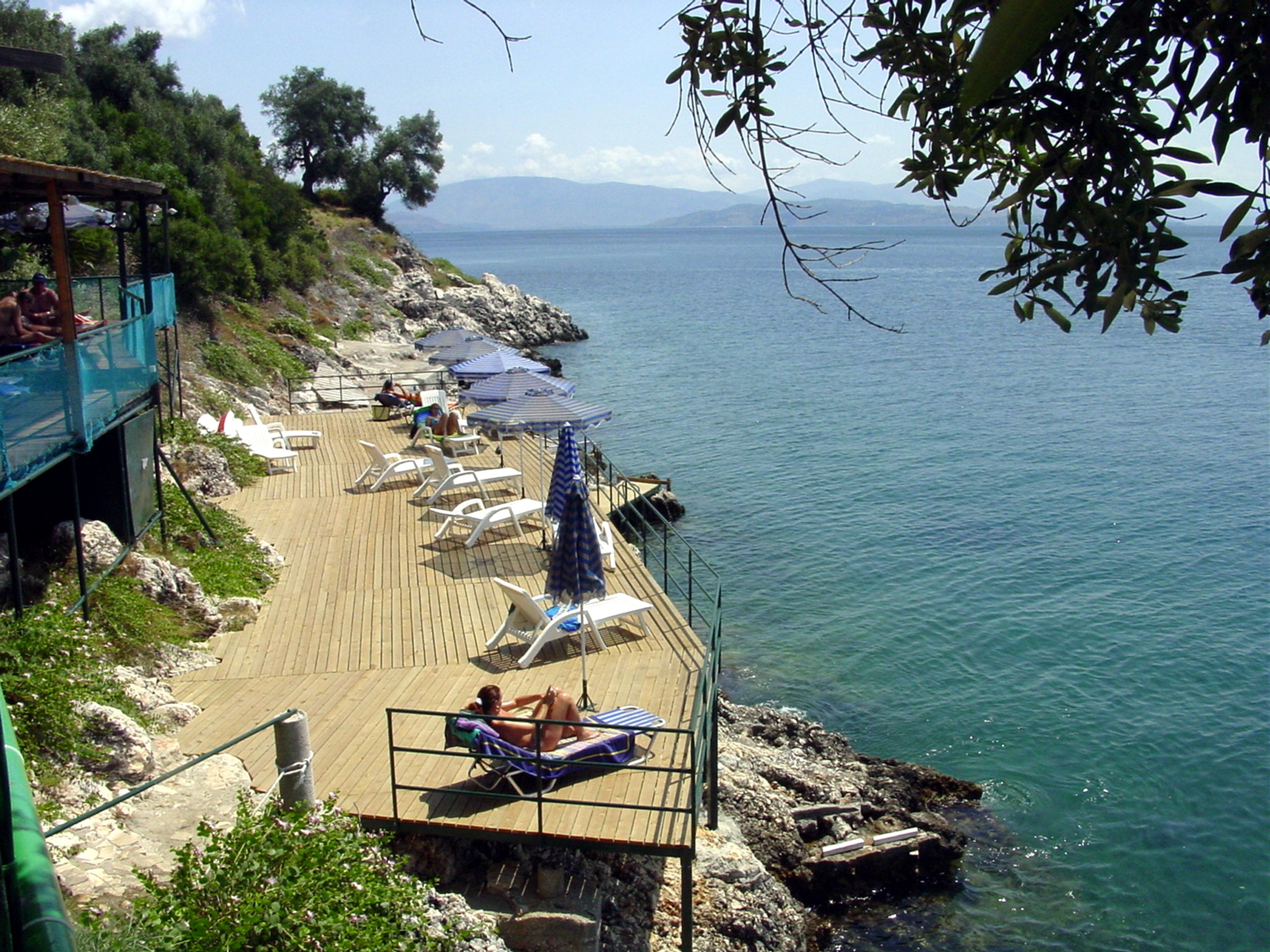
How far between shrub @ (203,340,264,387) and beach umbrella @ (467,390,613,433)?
A: 1366 cm

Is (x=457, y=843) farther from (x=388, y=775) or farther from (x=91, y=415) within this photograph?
(x=91, y=415)

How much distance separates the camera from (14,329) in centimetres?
1139

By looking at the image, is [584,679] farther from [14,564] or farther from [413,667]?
[14,564]

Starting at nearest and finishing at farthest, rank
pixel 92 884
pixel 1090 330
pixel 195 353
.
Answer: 1. pixel 92 884
2. pixel 195 353
3. pixel 1090 330

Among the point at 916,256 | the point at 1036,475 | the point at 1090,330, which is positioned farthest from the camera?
the point at 916,256

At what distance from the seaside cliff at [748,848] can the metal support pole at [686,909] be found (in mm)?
294

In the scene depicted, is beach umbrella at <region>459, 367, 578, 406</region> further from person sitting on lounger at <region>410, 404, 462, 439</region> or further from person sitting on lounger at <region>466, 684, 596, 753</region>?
person sitting on lounger at <region>466, 684, 596, 753</region>

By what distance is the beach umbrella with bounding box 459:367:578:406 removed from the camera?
18797 millimetres

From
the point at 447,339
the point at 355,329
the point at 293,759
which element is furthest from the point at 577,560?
the point at 355,329

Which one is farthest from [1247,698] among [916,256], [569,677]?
[916,256]

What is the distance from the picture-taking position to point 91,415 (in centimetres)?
1076

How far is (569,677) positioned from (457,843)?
258 cm

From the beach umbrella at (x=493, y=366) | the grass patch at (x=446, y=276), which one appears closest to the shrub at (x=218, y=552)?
the beach umbrella at (x=493, y=366)

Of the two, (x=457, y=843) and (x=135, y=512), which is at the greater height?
(x=135, y=512)
